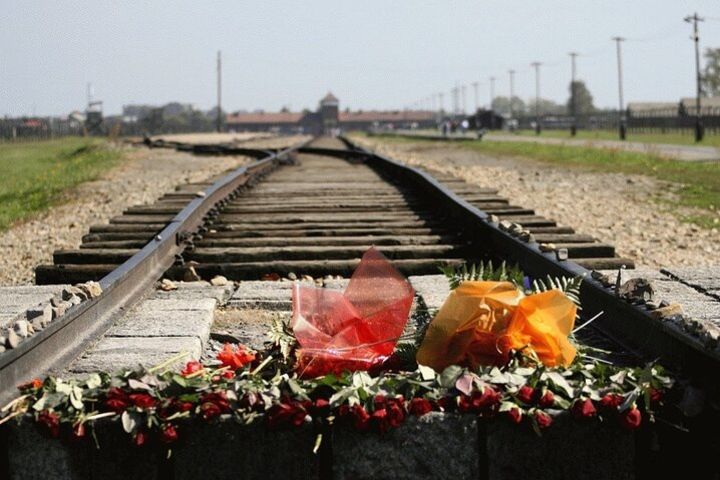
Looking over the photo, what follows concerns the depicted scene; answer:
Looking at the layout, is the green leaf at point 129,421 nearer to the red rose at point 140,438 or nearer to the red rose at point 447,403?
the red rose at point 140,438

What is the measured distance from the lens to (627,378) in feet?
7.76

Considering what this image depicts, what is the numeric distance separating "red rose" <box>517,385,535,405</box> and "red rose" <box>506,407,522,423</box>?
51 mm

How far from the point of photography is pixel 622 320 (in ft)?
10.6

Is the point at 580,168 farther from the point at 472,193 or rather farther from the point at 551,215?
the point at 472,193

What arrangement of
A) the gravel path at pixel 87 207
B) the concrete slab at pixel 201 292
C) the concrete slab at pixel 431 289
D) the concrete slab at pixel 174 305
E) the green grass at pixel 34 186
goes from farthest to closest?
the green grass at pixel 34 186 → the gravel path at pixel 87 207 → the concrete slab at pixel 201 292 → the concrete slab at pixel 431 289 → the concrete slab at pixel 174 305

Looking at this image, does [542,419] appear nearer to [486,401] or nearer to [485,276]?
[486,401]

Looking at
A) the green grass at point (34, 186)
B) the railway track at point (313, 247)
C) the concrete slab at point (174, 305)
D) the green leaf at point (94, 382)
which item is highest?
→ the green grass at point (34, 186)

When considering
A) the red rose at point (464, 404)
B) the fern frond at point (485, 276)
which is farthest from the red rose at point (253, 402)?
Result: the fern frond at point (485, 276)

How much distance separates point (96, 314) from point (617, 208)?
784cm

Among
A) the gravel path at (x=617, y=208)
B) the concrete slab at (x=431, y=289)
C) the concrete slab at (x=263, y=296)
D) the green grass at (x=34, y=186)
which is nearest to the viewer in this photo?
the concrete slab at (x=431, y=289)

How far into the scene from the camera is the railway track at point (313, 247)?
3.05 m

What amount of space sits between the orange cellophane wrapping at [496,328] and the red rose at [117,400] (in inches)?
34.3

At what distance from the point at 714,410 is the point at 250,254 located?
3873mm

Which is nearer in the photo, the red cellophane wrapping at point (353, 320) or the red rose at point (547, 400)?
the red rose at point (547, 400)
